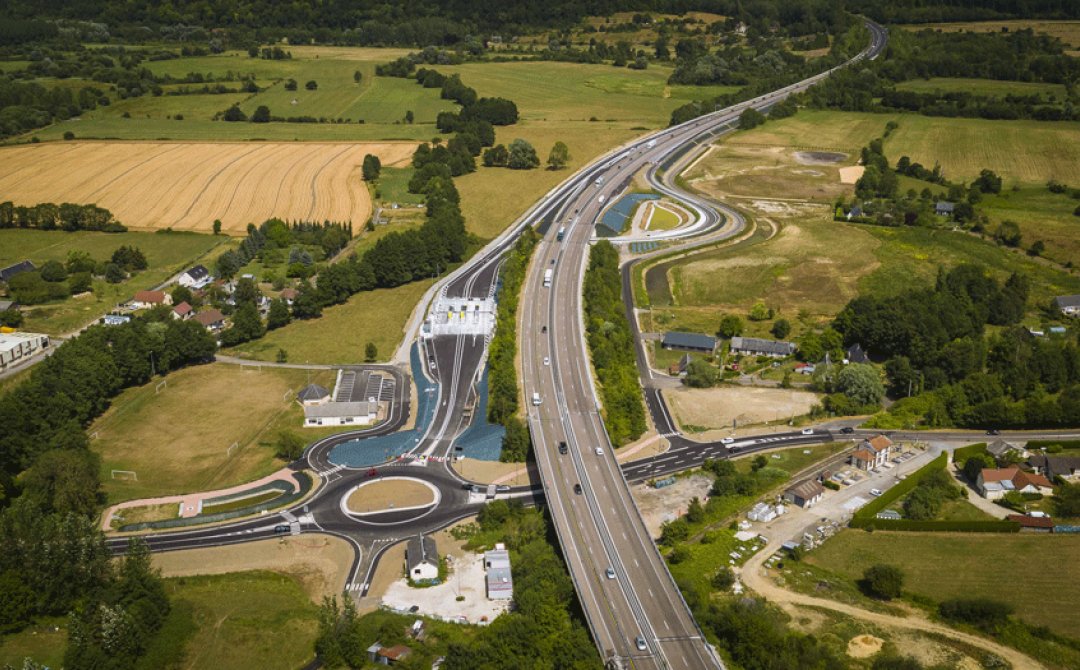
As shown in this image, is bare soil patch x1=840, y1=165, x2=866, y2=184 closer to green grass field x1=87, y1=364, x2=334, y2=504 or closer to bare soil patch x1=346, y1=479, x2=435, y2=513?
green grass field x1=87, y1=364, x2=334, y2=504

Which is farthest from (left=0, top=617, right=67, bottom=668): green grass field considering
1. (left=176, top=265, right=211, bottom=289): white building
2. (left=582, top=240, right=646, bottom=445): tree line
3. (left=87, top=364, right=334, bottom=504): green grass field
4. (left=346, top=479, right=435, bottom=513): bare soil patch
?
(left=176, top=265, right=211, bottom=289): white building

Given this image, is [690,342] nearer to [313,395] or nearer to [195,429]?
[313,395]

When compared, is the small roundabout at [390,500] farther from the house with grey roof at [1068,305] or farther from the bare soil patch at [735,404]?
the house with grey roof at [1068,305]

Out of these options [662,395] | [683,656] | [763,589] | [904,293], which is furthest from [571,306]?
[683,656]

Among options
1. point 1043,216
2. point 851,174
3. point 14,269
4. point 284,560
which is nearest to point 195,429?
point 284,560

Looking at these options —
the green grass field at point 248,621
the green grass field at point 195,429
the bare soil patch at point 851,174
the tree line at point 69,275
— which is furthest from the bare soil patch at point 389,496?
the bare soil patch at point 851,174

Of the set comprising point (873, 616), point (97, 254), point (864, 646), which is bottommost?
point (864, 646)
